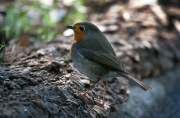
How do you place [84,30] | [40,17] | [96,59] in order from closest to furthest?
[96,59]
[84,30]
[40,17]

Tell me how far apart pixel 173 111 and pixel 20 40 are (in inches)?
77.5

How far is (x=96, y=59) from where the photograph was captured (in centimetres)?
339

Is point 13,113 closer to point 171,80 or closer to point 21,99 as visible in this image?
point 21,99

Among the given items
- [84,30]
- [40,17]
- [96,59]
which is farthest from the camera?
[40,17]

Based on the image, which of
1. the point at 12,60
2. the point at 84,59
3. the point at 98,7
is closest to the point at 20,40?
the point at 12,60

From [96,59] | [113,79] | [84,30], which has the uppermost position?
[84,30]

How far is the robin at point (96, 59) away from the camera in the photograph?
10.9ft

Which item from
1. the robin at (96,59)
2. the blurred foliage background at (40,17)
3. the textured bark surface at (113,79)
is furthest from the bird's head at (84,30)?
the blurred foliage background at (40,17)

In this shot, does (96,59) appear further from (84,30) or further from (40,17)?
(40,17)

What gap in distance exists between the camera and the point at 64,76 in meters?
3.23

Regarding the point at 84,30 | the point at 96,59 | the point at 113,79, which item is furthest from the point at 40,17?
the point at 96,59

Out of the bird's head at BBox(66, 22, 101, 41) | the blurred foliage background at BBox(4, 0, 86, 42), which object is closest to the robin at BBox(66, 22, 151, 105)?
the bird's head at BBox(66, 22, 101, 41)

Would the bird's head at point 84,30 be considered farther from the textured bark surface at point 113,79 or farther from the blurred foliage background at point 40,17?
the blurred foliage background at point 40,17

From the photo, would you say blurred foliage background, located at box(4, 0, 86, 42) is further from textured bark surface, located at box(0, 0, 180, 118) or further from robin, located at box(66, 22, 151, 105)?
robin, located at box(66, 22, 151, 105)
